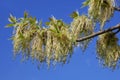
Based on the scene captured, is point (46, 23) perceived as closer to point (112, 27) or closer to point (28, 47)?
point (28, 47)

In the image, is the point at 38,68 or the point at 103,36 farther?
the point at 103,36

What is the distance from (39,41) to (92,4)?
3.15 ft

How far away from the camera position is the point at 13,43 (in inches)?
261

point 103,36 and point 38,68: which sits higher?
point 103,36

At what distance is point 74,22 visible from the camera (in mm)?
6828

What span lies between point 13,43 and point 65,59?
2.67 ft

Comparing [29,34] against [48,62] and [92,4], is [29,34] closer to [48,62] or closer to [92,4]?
[48,62]

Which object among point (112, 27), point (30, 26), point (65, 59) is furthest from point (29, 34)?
point (112, 27)

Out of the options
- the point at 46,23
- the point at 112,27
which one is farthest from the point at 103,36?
the point at 46,23

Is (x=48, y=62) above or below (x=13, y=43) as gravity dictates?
below

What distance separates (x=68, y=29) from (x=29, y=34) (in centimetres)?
55

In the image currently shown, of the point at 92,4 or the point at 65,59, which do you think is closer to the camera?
the point at 65,59

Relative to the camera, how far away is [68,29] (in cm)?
660

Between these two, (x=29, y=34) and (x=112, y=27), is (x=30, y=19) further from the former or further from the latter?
(x=112, y=27)
